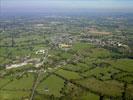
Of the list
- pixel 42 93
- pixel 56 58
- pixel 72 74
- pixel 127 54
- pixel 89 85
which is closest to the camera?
pixel 42 93

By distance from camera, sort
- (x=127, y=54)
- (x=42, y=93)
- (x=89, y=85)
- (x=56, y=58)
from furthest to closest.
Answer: (x=127, y=54)
(x=56, y=58)
(x=89, y=85)
(x=42, y=93)

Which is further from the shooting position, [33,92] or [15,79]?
[15,79]

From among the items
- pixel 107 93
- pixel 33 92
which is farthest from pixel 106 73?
pixel 33 92

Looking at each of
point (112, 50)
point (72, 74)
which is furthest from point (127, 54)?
point (72, 74)

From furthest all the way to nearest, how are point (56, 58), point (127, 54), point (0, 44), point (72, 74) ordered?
1. point (0, 44)
2. point (127, 54)
3. point (56, 58)
4. point (72, 74)

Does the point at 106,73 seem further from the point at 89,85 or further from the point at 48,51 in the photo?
the point at 48,51

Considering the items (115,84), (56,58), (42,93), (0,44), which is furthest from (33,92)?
(0,44)

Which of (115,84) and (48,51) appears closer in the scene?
(115,84)

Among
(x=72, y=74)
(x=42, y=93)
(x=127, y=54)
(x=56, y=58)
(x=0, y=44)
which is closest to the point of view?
(x=42, y=93)

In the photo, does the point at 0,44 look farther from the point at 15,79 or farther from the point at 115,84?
the point at 115,84
